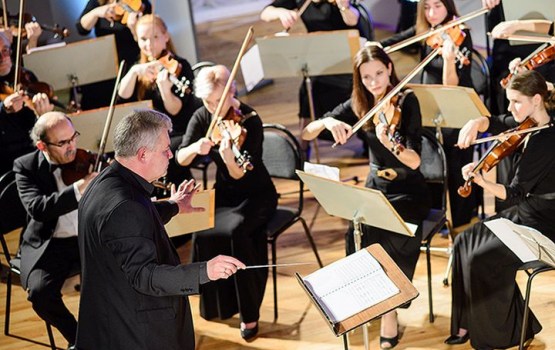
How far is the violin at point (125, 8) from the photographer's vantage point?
504 centimetres

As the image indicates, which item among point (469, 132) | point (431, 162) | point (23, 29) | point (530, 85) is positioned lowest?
point (431, 162)

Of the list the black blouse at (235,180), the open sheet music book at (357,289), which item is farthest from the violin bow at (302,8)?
the open sheet music book at (357,289)

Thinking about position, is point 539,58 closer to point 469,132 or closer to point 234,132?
point 469,132

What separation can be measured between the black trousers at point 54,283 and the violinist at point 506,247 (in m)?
1.68

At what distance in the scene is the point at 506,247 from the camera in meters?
3.55

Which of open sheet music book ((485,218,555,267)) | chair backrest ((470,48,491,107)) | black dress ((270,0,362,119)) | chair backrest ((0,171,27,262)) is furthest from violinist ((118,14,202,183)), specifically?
open sheet music book ((485,218,555,267))

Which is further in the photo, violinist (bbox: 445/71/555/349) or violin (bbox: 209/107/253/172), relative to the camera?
violin (bbox: 209/107/253/172)

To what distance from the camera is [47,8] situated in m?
5.86

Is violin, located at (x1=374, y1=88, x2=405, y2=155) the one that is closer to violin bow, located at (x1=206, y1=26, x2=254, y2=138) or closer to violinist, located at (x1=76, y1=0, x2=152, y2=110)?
violin bow, located at (x1=206, y1=26, x2=254, y2=138)

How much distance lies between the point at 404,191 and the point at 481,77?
0.99m

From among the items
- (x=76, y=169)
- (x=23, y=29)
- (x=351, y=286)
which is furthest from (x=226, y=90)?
(x=23, y=29)

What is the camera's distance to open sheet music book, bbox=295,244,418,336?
8.81 ft

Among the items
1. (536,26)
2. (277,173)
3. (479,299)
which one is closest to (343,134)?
(277,173)

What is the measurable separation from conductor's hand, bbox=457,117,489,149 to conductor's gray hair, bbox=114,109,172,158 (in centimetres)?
157
